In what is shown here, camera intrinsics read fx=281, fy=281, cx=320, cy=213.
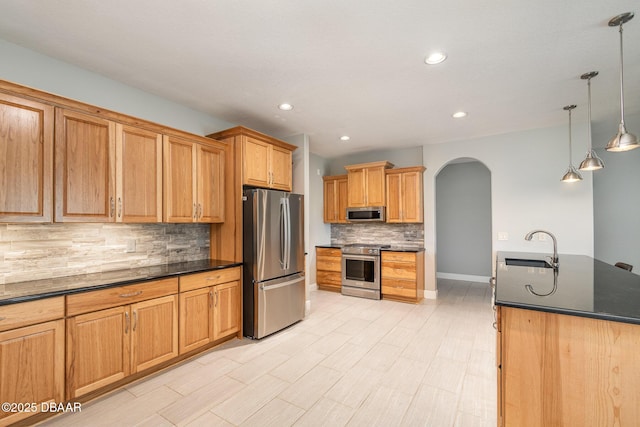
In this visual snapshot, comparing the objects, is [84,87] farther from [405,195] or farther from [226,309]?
[405,195]

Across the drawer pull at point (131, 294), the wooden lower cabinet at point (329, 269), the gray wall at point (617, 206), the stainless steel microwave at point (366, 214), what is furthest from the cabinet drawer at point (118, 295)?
the gray wall at point (617, 206)

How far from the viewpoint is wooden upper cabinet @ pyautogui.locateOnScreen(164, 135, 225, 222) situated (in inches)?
111

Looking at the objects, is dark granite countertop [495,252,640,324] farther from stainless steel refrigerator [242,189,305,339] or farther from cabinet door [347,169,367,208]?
cabinet door [347,169,367,208]

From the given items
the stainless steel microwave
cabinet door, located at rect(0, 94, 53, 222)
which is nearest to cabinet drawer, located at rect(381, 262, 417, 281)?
the stainless steel microwave

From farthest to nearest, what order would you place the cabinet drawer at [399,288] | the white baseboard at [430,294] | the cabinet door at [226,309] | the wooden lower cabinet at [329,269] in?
1. the wooden lower cabinet at [329,269]
2. the white baseboard at [430,294]
3. the cabinet drawer at [399,288]
4. the cabinet door at [226,309]

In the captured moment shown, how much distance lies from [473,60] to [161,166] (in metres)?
3.01

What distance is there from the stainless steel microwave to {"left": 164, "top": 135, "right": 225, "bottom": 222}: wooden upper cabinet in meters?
2.78

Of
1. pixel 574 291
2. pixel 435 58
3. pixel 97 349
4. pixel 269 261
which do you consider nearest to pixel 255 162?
pixel 269 261

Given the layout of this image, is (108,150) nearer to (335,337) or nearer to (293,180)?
(293,180)

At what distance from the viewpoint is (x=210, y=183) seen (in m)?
3.22

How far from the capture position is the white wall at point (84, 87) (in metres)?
2.16

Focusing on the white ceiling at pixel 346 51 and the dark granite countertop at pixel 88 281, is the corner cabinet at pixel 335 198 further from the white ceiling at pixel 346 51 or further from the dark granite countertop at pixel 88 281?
the dark granite countertop at pixel 88 281

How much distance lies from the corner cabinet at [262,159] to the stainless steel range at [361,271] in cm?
191

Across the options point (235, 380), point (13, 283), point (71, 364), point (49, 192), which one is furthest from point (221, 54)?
point (235, 380)
